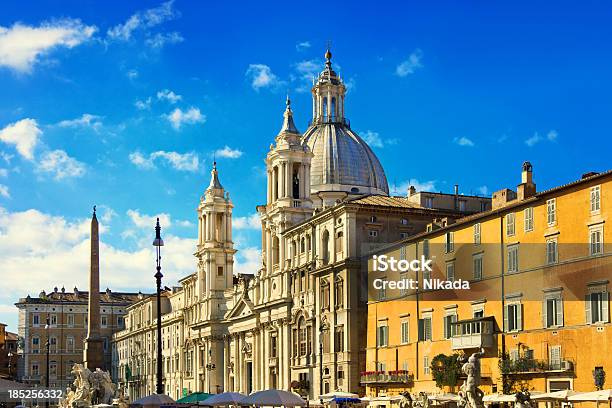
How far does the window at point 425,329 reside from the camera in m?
63.9

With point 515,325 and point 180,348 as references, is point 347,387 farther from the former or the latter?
point 180,348

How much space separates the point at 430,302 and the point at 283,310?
78.3 ft

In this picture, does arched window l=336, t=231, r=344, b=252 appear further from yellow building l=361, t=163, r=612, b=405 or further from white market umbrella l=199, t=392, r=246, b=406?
white market umbrella l=199, t=392, r=246, b=406

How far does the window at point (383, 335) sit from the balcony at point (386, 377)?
1961 millimetres

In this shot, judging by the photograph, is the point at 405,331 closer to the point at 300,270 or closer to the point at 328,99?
the point at 300,270

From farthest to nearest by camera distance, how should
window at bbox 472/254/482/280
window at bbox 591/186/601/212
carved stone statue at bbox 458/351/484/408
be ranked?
window at bbox 472/254/482/280
window at bbox 591/186/601/212
carved stone statue at bbox 458/351/484/408

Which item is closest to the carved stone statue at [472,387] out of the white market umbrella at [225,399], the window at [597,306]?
the window at [597,306]

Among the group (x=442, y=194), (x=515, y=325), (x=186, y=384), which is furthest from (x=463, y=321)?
(x=186, y=384)

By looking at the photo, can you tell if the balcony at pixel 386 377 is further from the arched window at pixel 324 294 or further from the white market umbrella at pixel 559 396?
the white market umbrella at pixel 559 396

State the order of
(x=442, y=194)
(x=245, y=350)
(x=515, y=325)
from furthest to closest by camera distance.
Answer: (x=245, y=350), (x=442, y=194), (x=515, y=325)

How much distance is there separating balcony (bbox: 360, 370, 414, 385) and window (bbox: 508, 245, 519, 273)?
1256 centimetres

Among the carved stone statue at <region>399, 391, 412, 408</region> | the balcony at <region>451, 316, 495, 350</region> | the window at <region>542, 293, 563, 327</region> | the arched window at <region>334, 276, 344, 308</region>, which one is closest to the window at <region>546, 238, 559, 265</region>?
the window at <region>542, 293, 563, 327</region>

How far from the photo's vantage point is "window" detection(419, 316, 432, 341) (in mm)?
63906

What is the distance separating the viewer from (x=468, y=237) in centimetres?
6066
